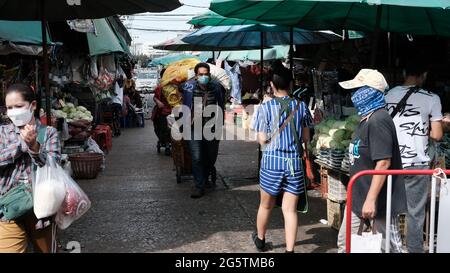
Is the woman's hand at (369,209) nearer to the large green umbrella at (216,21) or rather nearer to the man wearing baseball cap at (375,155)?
the man wearing baseball cap at (375,155)

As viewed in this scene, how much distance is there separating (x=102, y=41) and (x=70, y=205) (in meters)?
7.00

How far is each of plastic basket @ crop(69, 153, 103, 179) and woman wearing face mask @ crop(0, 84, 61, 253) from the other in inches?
192

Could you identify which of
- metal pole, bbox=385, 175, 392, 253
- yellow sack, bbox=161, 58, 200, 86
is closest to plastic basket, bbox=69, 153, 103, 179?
yellow sack, bbox=161, 58, 200, 86

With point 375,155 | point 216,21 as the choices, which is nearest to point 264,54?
point 216,21

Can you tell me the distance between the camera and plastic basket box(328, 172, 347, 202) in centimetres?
562

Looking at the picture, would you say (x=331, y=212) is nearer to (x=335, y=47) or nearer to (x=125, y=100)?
(x=335, y=47)

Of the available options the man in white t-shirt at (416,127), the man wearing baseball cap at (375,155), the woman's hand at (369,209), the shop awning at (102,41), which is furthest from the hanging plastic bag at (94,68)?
the woman's hand at (369,209)

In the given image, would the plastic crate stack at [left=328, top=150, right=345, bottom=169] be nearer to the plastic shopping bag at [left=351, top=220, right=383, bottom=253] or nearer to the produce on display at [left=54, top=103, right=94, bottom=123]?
the plastic shopping bag at [left=351, top=220, right=383, bottom=253]

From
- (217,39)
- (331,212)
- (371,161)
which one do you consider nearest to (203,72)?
(217,39)

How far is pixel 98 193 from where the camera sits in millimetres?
7547

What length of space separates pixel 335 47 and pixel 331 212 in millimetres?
4493

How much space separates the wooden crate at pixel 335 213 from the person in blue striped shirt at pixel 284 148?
1190 mm

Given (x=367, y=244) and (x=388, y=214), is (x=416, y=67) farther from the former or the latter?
(x=367, y=244)

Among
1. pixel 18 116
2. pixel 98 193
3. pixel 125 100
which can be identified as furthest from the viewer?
pixel 125 100
